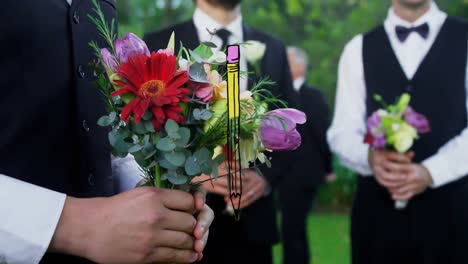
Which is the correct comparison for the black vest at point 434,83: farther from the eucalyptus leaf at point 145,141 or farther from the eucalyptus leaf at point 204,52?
the eucalyptus leaf at point 145,141

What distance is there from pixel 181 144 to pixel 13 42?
0.43 metres

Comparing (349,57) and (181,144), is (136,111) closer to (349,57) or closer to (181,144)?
(181,144)

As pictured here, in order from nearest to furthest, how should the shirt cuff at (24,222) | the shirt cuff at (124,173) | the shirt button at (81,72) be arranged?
the shirt cuff at (24,222), the shirt button at (81,72), the shirt cuff at (124,173)

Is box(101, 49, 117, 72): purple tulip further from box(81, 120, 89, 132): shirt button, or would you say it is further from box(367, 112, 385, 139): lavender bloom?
box(367, 112, 385, 139): lavender bloom

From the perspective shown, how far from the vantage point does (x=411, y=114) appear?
384 cm

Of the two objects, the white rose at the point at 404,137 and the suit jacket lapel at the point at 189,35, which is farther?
the white rose at the point at 404,137

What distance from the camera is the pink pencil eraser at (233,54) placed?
4.94 ft

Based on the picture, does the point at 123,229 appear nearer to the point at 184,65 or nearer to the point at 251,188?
the point at 184,65

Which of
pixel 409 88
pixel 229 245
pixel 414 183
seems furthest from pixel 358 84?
pixel 229 245

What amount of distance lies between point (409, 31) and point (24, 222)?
3.17 meters

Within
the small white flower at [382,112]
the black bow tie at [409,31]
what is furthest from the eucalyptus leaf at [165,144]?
the black bow tie at [409,31]

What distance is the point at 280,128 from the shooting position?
1575mm

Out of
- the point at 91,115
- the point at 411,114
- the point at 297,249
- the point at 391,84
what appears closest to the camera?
the point at 91,115

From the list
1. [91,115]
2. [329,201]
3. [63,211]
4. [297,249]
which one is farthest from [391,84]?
[329,201]
